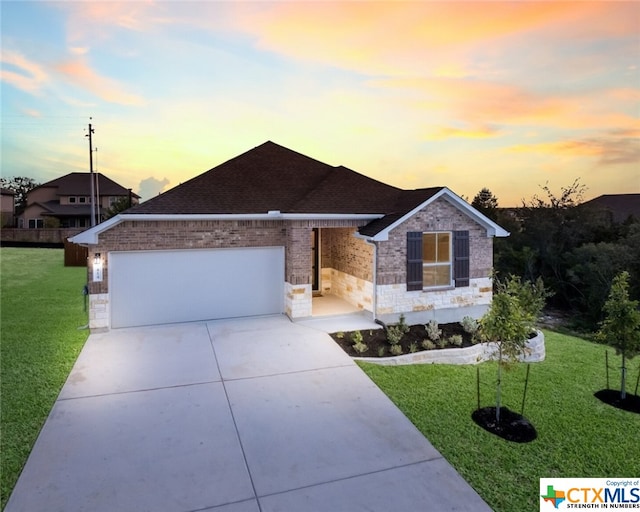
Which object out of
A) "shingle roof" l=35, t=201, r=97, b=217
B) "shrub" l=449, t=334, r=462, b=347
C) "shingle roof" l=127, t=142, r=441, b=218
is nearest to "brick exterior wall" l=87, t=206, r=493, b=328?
"shingle roof" l=127, t=142, r=441, b=218

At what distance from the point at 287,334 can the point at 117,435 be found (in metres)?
4.85

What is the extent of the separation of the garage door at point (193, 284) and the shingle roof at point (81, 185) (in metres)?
38.2

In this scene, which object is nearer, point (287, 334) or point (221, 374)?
point (221, 374)

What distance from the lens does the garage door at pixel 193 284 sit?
10.3m

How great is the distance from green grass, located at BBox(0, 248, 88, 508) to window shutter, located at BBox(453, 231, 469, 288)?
9924mm

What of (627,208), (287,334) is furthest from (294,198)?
(627,208)

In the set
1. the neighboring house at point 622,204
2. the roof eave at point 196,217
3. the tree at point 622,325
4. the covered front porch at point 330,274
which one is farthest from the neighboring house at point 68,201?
the neighboring house at point 622,204

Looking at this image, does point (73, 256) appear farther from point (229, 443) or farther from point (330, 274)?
point (229, 443)

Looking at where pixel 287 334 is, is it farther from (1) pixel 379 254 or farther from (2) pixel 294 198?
(2) pixel 294 198

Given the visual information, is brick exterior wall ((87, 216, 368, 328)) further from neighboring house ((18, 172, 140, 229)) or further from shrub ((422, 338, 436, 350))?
neighboring house ((18, 172, 140, 229))

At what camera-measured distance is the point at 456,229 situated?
11.5m
